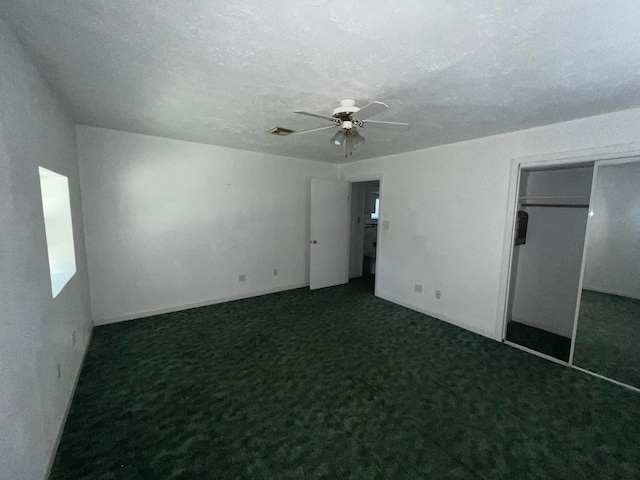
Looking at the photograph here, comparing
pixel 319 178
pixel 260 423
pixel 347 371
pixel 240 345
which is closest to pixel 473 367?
pixel 347 371

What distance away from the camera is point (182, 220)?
12.1ft

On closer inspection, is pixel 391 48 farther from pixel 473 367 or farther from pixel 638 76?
pixel 473 367

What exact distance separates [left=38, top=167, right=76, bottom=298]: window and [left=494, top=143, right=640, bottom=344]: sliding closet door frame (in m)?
4.19

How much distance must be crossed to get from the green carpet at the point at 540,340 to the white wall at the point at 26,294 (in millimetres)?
3986

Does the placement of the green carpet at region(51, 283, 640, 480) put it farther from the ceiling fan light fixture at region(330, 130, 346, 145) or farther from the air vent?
the air vent

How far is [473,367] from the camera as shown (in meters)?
2.58

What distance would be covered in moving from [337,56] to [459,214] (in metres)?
2.60

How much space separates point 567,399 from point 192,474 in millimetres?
2755

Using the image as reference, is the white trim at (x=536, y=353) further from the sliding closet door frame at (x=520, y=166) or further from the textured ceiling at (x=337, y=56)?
the textured ceiling at (x=337, y=56)

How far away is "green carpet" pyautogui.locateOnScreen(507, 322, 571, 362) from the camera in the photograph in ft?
9.39

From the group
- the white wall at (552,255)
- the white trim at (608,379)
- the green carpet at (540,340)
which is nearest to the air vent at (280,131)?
the white wall at (552,255)

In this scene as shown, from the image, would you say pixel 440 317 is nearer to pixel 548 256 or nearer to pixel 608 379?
pixel 548 256

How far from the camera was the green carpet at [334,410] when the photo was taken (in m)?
1.60

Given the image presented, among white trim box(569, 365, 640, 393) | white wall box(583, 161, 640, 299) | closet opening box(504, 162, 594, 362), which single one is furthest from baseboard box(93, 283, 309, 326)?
white wall box(583, 161, 640, 299)
